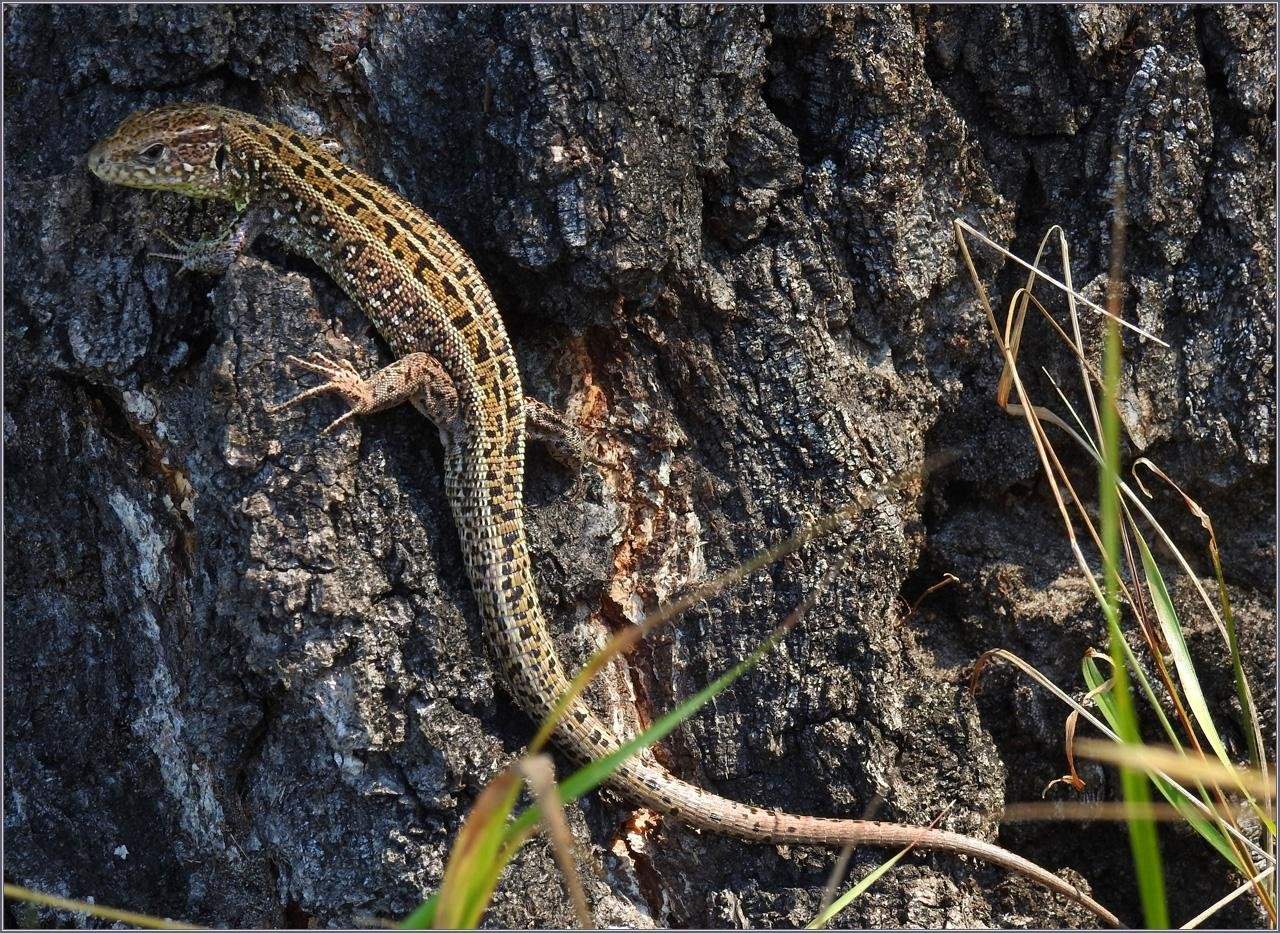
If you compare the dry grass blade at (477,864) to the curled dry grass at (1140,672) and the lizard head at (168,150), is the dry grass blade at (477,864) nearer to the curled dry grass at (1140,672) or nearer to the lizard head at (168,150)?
the curled dry grass at (1140,672)

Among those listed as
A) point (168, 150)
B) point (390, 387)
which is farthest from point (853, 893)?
point (168, 150)

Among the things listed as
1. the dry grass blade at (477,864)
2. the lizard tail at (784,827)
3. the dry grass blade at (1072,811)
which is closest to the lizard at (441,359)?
the lizard tail at (784,827)

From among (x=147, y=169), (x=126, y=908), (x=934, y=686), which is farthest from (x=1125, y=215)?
(x=126, y=908)

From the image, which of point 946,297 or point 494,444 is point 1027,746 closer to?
point 946,297

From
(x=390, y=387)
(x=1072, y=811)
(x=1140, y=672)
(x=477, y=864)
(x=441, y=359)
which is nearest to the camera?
(x=477, y=864)

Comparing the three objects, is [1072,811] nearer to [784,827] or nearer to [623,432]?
[784,827]

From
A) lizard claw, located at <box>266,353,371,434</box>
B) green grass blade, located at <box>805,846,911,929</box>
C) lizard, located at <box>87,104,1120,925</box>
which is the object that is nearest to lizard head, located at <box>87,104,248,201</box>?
lizard, located at <box>87,104,1120,925</box>

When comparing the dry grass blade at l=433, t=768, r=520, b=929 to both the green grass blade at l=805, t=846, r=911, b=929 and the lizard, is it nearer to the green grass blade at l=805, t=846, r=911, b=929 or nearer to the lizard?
the green grass blade at l=805, t=846, r=911, b=929

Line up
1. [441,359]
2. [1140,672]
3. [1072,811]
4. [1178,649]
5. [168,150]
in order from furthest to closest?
[441,359] < [168,150] < [1072,811] < [1178,649] < [1140,672]
